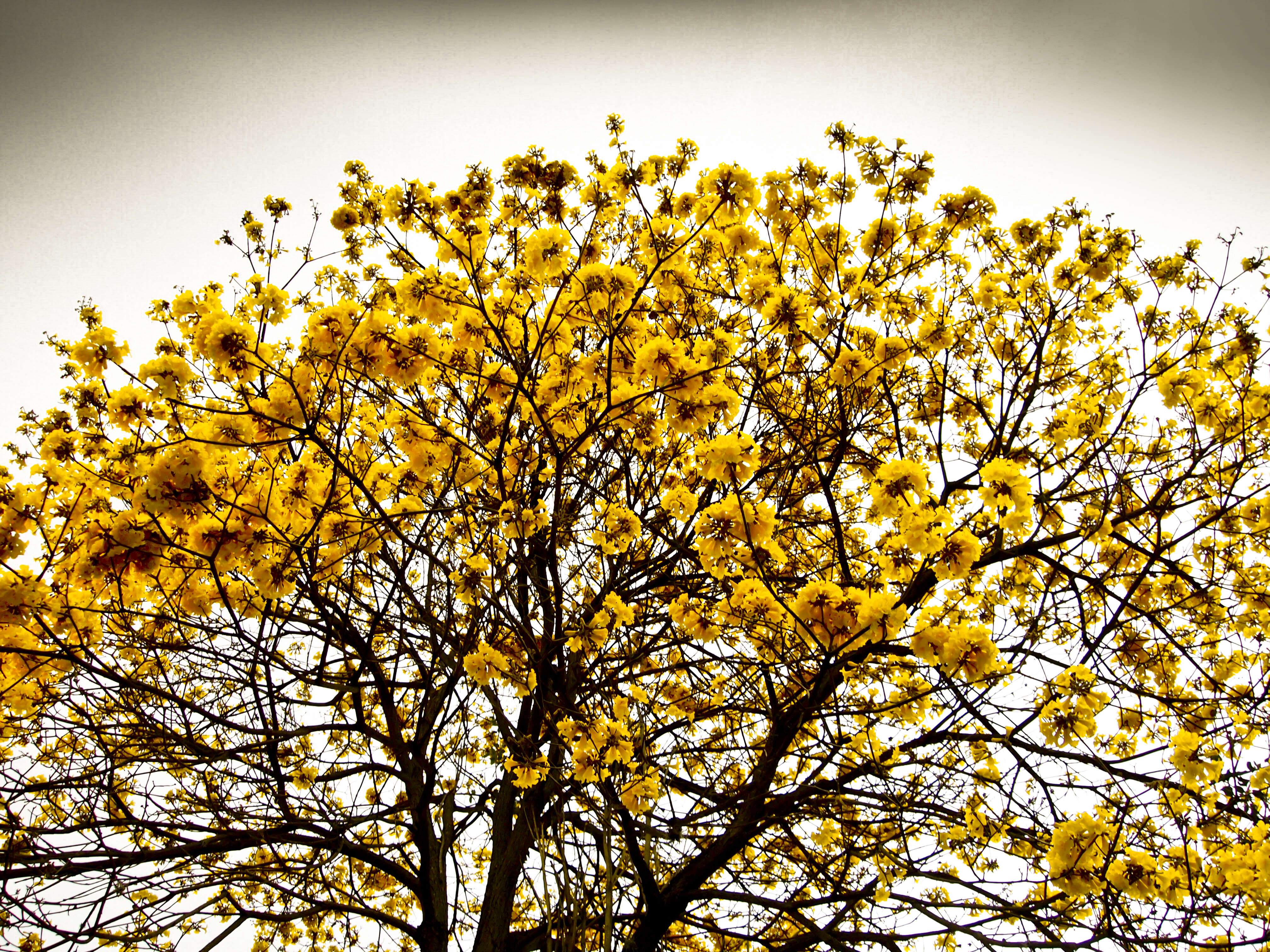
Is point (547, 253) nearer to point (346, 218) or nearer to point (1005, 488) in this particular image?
point (346, 218)

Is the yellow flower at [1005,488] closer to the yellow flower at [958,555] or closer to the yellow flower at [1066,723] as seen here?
the yellow flower at [958,555]

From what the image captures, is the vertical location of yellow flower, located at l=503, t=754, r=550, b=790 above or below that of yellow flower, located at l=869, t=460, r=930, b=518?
below

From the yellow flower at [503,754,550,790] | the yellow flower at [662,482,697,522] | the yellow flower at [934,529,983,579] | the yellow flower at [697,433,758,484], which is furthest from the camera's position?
the yellow flower at [503,754,550,790]

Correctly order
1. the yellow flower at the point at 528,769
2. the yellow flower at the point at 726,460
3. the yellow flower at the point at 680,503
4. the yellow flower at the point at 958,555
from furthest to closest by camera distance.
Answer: the yellow flower at the point at 528,769
the yellow flower at the point at 680,503
the yellow flower at the point at 726,460
the yellow flower at the point at 958,555

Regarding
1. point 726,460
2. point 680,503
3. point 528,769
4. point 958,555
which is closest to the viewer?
point 958,555

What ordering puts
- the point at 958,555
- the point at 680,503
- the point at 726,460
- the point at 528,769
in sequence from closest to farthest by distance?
the point at 958,555 → the point at 726,460 → the point at 680,503 → the point at 528,769

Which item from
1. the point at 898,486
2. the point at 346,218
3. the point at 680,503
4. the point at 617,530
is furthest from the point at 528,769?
the point at 346,218

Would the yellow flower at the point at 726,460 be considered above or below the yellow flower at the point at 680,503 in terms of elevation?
below

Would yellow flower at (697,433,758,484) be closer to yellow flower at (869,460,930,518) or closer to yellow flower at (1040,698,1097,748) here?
yellow flower at (869,460,930,518)

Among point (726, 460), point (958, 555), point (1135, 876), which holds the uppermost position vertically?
point (726, 460)

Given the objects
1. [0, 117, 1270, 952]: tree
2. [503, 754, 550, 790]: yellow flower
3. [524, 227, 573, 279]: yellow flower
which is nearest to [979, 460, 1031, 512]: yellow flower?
[0, 117, 1270, 952]: tree

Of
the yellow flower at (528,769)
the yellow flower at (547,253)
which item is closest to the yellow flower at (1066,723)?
the yellow flower at (528,769)

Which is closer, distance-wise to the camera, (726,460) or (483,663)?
(726,460)

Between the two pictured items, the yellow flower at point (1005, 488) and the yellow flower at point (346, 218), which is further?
the yellow flower at point (346, 218)
